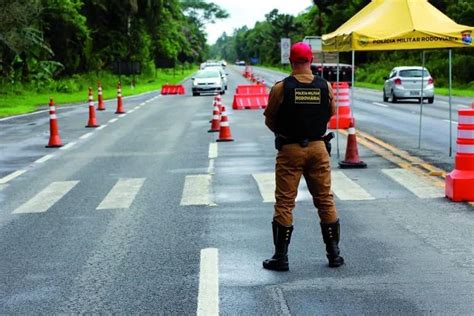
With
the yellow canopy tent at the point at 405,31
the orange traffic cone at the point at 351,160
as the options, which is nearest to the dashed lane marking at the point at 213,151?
the orange traffic cone at the point at 351,160

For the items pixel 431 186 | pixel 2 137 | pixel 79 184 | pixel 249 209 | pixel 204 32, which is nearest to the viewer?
pixel 249 209

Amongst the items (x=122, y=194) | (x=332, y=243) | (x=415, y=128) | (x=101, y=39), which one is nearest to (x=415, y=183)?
(x=122, y=194)

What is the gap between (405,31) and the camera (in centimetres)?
1270

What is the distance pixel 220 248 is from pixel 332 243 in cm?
123

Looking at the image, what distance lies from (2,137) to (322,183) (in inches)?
598

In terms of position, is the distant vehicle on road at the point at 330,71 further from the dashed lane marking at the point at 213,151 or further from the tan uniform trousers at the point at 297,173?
the tan uniform trousers at the point at 297,173

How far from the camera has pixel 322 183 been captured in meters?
6.33

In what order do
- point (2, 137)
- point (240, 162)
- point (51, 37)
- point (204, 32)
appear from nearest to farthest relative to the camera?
1. point (240, 162)
2. point (2, 137)
3. point (51, 37)
4. point (204, 32)

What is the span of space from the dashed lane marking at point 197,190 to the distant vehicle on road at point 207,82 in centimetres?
3071

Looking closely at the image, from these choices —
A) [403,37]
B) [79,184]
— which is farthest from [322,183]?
[403,37]

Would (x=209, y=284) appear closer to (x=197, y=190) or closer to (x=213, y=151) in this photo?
(x=197, y=190)

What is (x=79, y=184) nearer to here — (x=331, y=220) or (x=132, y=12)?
(x=331, y=220)

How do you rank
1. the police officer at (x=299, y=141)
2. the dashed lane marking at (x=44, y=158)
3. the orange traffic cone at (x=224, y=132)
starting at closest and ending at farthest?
1. the police officer at (x=299, y=141)
2. the dashed lane marking at (x=44, y=158)
3. the orange traffic cone at (x=224, y=132)

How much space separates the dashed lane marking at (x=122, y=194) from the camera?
9703 millimetres
